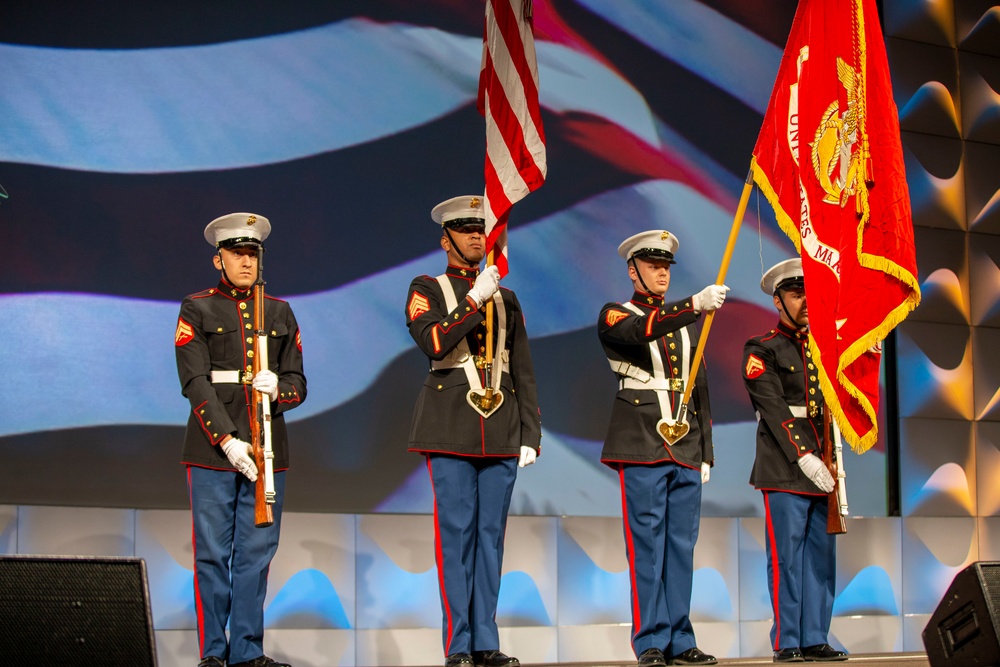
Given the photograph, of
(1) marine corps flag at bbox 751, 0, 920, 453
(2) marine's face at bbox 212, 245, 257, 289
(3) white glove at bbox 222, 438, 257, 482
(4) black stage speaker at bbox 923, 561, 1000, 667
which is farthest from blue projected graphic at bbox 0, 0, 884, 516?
(4) black stage speaker at bbox 923, 561, 1000, 667

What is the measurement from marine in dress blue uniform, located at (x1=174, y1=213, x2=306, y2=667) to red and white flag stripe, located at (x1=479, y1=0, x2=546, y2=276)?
0.95 metres

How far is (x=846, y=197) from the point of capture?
4383 millimetres

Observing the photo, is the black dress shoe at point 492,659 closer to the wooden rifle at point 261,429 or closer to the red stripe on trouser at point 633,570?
the red stripe on trouser at point 633,570

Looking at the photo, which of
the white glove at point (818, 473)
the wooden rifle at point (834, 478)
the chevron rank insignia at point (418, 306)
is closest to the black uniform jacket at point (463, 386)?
the chevron rank insignia at point (418, 306)

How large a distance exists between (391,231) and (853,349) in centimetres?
251

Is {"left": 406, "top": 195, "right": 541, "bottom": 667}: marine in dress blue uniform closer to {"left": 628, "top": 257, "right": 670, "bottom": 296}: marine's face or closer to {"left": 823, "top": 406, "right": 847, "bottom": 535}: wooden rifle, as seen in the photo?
{"left": 628, "top": 257, "right": 670, "bottom": 296}: marine's face

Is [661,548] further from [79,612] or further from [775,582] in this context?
[79,612]

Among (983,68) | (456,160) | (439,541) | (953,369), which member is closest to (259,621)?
(439,541)

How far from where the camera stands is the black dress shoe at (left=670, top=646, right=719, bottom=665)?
4387 mm

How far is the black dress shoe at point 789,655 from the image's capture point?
477cm

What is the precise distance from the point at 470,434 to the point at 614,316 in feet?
→ 2.81

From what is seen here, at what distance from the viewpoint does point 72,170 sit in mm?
5270

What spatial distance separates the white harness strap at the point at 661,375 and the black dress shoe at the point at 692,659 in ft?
3.01

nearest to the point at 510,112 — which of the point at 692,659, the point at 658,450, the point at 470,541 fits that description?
the point at 658,450
